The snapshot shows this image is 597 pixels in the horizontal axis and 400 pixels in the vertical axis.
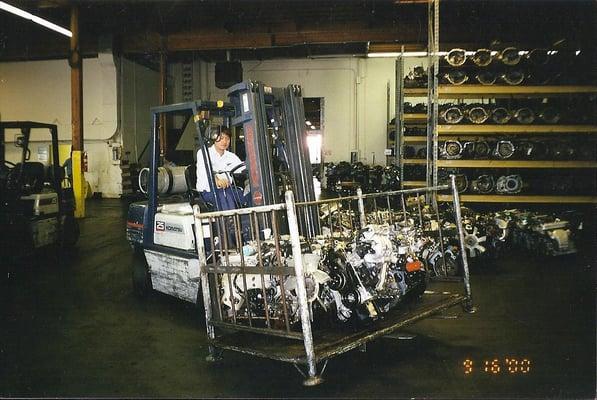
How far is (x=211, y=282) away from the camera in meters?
4.30

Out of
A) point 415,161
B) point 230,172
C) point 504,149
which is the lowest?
point 230,172

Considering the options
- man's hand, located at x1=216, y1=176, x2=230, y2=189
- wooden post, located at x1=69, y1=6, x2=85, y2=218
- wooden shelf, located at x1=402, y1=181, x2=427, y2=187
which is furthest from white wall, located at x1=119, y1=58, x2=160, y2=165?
man's hand, located at x1=216, y1=176, x2=230, y2=189

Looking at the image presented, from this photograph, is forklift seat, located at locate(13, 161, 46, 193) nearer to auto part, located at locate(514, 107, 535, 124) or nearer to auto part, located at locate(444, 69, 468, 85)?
auto part, located at locate(444, 69, 468, 85)

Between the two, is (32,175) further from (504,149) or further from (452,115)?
(504,149)

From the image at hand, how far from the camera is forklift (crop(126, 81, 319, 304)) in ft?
16.3

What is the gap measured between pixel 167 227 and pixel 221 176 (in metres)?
1.11

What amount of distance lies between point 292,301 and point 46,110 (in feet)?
65.1

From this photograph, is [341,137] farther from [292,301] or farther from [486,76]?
[292,301]

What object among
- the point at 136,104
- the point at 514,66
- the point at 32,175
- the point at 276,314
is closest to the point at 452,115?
the point at 514,66

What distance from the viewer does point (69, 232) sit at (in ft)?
31.4

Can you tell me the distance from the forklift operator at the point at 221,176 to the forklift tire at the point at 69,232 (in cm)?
538

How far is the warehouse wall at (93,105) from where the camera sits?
18.9 metres

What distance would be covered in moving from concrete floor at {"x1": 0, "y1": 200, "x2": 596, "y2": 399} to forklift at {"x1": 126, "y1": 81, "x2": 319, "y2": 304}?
0.50 meters

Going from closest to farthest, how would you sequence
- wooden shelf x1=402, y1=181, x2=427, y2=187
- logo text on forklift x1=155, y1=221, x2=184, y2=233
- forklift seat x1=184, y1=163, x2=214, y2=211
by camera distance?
forklift seat x1=184, y1=163, x2=214, y2=211, logo text on forklift x1=155, y1=221, x2=184, y2=233, wooden shelf x1=402, y1=181, x2=427, y2=187
